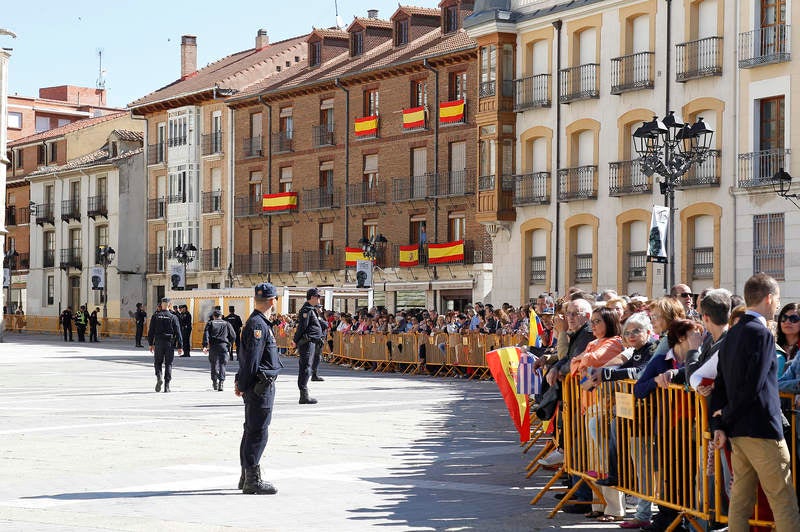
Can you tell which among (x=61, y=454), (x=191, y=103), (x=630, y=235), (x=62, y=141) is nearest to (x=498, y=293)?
(x=630, y=235)

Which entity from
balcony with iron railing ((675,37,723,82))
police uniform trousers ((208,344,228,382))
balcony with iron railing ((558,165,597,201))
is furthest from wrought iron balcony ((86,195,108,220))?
police uniform trousers ((208,344,228,382))

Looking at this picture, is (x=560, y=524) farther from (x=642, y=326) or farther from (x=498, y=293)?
(x=498, y=293)

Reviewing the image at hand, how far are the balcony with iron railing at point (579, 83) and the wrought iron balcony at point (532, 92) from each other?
23.7 inches

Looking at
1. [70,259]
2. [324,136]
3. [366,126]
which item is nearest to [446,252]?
[366,126]

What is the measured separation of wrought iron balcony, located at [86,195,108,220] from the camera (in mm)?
75062

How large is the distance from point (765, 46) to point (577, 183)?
8.70 m

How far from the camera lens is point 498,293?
47594 mm

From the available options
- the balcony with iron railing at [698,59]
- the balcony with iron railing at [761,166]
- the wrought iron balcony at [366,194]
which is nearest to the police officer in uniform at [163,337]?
the balcony with iron railing at [761,166]

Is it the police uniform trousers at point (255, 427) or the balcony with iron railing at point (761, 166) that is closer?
the police uniform trousers at point (255, 427)

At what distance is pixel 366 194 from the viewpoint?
56812mm

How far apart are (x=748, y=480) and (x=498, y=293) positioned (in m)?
39.2

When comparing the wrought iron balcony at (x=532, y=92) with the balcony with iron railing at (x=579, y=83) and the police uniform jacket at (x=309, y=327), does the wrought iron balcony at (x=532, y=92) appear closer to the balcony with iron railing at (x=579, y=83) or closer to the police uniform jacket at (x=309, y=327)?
the balcony with iron railing at (x=579, y=83)

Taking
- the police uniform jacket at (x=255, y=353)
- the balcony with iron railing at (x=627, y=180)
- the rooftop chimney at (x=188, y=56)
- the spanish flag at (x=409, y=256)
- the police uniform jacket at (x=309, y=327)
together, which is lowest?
the police uniform jacket at (x=309, y=327)

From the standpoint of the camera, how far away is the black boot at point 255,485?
39.4 ft
